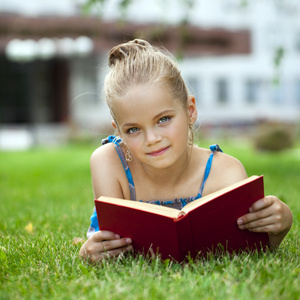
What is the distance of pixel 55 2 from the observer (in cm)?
2334

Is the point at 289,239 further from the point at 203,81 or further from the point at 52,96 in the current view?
the point at 203,81

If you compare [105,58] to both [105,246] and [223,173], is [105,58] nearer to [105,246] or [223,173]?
[223,173]

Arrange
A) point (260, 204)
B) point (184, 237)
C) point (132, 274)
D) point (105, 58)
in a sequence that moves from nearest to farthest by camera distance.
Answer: point (132, 274), point (184, 237), point (260, 204), point (105, 58)

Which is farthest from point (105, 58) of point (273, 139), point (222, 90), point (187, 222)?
point (187, 222)

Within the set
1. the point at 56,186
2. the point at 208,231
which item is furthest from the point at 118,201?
the point at 56,186

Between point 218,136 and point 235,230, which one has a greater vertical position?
point 235,230

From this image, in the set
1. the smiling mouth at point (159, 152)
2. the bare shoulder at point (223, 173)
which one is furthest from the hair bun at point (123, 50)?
the bare shoulder at point (223, 173)

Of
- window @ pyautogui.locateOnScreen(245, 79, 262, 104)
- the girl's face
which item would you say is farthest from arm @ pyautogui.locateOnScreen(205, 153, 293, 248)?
window @ pyautogui.locateOnScreen(245, 79, 262, 104)

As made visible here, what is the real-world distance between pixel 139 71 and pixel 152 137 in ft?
1.16

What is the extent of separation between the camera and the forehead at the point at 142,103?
2252 millimetres

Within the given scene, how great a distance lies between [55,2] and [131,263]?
2306cm

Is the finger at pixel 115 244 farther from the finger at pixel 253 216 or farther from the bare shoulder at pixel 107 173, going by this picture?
the finger at pixel 253 216

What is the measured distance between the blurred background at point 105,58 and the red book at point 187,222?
1109cm

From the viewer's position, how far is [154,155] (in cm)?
232
